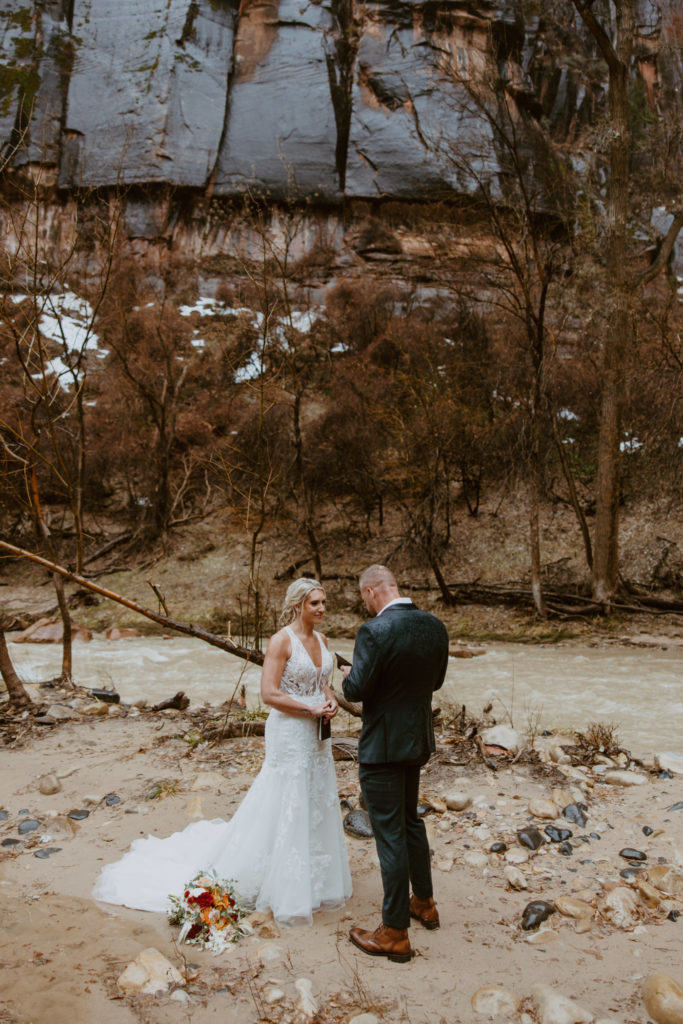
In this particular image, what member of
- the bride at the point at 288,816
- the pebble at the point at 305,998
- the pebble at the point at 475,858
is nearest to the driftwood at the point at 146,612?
the bride at the point at 288,816

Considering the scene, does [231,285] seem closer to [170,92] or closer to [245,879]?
[170,92]

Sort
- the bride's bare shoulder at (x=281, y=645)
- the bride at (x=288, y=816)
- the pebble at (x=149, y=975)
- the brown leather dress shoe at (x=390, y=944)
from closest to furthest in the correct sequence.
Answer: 1. the pebble at (x=149, y=975)
2. the brown leather dress shoe at (x=390, y=944)
3. the bride at (x=288, y=816)
4. the bride's bare shoulder at (x=281, y=645)

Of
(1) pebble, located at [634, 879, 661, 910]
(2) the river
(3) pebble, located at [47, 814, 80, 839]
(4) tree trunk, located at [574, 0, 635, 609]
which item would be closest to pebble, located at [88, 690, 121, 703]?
(2) the river

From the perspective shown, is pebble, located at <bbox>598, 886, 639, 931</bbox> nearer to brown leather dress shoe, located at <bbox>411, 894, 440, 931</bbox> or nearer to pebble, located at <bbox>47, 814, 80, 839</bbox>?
brown leather dress shoe, located at <bbox>411, 894, 440, 931</bbox>

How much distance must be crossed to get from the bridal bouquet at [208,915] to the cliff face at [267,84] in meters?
29.9

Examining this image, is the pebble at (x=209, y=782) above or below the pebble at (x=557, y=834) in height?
below

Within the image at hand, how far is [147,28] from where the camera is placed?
3072 centimetres

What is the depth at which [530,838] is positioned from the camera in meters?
4.27

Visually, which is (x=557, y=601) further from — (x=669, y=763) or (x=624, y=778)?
(x=624, y=778)

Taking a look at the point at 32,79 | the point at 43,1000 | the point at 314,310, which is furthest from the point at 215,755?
the point at 32,79

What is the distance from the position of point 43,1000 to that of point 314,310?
82.9ft

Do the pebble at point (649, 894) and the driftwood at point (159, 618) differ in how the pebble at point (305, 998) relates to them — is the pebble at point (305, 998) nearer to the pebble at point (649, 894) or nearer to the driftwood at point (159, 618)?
the pebble at point (649, 894)

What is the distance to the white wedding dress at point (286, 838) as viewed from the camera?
136 inches

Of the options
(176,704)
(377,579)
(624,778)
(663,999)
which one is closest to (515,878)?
(663,999)
